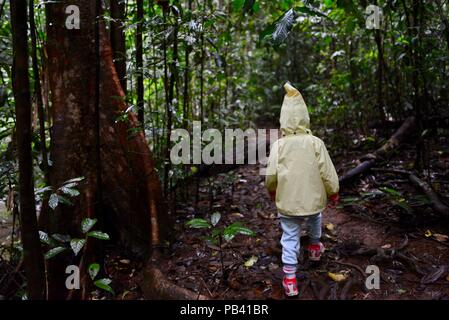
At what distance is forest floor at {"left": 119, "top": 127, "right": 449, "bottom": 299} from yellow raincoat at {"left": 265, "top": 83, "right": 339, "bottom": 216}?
60cm

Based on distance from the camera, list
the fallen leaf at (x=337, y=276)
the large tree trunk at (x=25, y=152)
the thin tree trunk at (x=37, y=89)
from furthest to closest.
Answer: the fallen leaf at (x=337, y=276) → the thin tree trunk at (x=37, y=89) → the large tree trunk at (x=25, y=152)

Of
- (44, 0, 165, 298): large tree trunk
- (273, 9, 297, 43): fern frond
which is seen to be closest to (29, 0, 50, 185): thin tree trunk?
(44, 0, 165, 298): large tree trunk

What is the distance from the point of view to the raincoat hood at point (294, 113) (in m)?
2.77

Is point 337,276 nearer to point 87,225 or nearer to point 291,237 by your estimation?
point 291,237

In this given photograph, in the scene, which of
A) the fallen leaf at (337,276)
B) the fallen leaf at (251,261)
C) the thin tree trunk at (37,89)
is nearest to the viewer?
the thin tree trunk at (37,89)

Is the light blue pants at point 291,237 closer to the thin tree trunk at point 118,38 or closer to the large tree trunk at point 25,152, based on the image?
the large tree trunk at point 25,152

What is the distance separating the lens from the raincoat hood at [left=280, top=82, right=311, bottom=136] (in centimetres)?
277

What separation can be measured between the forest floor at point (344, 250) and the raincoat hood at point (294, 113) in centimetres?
114

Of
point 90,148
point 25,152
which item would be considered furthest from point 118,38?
point 25,152

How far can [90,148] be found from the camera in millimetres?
3398

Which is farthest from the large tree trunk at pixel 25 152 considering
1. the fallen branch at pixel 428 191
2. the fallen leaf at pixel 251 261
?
the fallen branch at pixel 428 191

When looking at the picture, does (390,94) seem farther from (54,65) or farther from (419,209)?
(54,65)

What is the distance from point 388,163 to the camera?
5000mm
